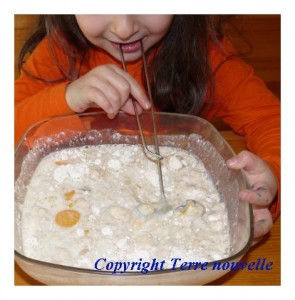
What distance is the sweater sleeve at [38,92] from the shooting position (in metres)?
0.79

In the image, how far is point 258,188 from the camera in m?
0.66

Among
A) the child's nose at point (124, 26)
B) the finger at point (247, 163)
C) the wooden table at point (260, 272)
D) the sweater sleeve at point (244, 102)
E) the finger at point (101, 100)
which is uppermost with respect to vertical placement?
the child's nose at point (124, 26)

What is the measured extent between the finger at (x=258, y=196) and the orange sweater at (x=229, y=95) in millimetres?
170

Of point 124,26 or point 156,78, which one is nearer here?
point 124,26

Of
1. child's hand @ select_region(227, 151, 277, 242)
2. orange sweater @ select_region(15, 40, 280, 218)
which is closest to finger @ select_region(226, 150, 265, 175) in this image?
child's hand @ select_region(227, 151, 277, 242)

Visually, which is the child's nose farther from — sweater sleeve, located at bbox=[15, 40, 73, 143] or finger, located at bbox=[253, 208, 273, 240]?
finger, located at bbox=[253, 208, 273, 240]

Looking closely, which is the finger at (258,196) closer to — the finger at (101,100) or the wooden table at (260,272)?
the wooden table at (260,272)

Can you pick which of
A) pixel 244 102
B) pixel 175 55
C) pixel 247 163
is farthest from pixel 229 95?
pixel 247 163

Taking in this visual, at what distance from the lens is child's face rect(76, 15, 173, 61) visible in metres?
0.69

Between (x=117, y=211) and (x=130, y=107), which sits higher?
(x=130, y=107)

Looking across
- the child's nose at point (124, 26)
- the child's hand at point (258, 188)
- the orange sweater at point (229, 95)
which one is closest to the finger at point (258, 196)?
the child's hand at point (258, 188)

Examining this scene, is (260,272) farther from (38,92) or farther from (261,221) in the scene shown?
(38,92)

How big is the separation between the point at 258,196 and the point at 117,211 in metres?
0.18

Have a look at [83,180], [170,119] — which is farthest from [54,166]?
[170,119]
